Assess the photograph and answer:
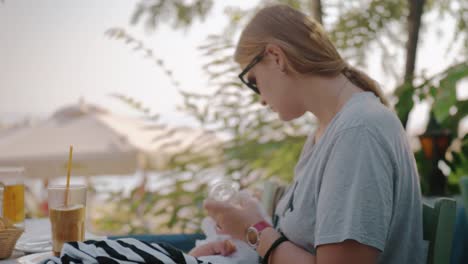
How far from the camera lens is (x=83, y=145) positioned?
5273 mm

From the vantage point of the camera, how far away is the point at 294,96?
4.06 feet

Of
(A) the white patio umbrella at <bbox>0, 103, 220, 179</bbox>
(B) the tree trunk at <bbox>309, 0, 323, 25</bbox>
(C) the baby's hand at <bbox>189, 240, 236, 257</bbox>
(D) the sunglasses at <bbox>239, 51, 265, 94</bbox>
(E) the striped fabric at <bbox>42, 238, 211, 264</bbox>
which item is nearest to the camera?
(E) the striped fabric at <bbox>42, 238, 211, 264</bbox>

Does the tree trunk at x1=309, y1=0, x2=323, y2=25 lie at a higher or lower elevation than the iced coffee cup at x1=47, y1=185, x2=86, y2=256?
higher

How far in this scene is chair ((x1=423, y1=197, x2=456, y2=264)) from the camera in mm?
1022

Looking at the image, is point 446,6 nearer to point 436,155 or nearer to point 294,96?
point 436,155

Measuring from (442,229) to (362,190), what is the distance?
220 mm

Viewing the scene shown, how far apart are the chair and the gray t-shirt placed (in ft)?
0.14

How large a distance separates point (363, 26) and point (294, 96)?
2429 millimetres

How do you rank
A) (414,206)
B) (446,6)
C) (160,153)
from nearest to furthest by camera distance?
1. (414,206)
2. (446,6)
3. (160,153)

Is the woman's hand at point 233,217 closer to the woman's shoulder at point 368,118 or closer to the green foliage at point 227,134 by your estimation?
the woman's shoulder at point 368,118

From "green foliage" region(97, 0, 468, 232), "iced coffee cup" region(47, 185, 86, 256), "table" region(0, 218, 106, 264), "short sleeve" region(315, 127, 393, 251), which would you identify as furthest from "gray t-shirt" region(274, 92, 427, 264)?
"green foliage" region(97, 0, 468, 232)

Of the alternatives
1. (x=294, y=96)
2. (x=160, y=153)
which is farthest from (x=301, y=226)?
(x=160, y=153)

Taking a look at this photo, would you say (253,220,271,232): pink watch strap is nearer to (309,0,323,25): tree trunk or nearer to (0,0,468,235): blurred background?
(0,0,468,235): blurred background

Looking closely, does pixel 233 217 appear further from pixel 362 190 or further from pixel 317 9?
pixel 317 9
